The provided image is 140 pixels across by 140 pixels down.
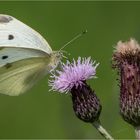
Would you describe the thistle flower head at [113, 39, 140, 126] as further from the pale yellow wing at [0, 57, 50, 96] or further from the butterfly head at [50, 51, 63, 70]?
the pale yellow wing at [0, 57, 50, 96]

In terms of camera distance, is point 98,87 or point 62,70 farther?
point 98,87

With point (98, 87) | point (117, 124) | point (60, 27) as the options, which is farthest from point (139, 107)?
point (60, 27)

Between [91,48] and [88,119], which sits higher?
[91,48]

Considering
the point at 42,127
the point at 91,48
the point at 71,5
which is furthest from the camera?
the point at 71,5

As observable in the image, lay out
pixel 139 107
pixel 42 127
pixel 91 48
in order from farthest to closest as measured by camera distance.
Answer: pixel 91 48, pixel 42 127, pixel 139 107

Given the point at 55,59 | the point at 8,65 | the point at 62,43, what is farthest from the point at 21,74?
the point at 62,43

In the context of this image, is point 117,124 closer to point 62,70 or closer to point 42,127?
point 42,127

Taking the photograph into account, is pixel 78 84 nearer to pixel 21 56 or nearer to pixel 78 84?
pixel 78 84
